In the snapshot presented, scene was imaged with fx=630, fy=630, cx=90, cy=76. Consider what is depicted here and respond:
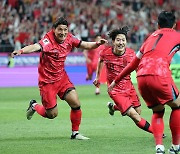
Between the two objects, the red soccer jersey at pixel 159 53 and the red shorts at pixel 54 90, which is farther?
the red shorts at pixel 54 90

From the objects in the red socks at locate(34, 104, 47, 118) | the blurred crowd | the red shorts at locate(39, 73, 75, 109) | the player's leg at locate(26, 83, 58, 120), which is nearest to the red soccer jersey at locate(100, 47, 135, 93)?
the red shorts at locate(39, 73, 75, 109)

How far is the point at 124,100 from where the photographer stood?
11125 millimetres

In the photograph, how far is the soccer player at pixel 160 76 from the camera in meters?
8.38

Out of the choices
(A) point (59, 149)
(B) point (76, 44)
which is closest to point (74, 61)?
(B) point (76, 44)

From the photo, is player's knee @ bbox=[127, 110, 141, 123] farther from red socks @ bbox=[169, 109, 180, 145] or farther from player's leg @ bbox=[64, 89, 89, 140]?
red socks @ bbox=[169, 109, 180, 145]

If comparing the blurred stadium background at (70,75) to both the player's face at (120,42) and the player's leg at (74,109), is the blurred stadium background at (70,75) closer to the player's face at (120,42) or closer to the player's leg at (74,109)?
the player's leg at (74,109)

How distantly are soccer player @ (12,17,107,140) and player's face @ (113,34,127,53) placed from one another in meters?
0.65

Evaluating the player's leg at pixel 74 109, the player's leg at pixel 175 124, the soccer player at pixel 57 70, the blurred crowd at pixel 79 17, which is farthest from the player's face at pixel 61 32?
the blurred crowd at pixel 79 17

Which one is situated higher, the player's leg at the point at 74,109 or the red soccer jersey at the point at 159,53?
the red soccer jersey at the point at 159,53

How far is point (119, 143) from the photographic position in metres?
10.2

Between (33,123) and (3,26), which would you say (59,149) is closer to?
(33,123)

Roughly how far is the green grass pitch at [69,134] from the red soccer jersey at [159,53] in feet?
4.44

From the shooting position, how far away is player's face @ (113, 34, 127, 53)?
37.9ft

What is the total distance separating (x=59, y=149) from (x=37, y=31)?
1963 cm
